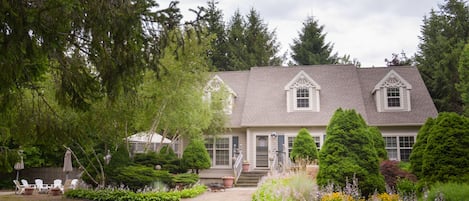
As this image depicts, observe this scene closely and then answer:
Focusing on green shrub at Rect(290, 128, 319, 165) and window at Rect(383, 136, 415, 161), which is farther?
window at Rect(383, 136, 415, 161)

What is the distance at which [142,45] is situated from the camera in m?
5.60

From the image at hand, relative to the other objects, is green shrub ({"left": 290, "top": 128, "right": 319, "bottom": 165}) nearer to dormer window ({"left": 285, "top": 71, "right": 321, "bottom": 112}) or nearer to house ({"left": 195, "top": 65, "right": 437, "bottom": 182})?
house ({"left": 195, "top": 65, "right": 437, "bottom": 182})

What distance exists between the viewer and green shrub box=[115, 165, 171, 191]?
43.4 feet

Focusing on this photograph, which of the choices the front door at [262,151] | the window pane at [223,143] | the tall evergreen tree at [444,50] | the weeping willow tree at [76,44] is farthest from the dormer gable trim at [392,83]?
the weeping willow tree at [76,44]

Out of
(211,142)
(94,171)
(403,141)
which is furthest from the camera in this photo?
(211,142)

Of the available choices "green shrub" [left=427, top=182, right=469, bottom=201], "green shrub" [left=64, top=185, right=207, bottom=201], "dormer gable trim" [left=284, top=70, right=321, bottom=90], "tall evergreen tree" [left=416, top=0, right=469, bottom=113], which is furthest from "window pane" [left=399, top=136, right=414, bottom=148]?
"green shrub" [left=427, top=182, right=469, bottom=201]

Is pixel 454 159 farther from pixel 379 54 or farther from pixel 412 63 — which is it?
pixel 379 54

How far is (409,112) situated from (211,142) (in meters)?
9.96

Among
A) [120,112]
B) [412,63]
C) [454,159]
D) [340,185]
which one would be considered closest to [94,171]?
[120,112]

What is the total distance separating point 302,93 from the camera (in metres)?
20.5

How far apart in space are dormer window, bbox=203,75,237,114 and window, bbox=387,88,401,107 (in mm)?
7871

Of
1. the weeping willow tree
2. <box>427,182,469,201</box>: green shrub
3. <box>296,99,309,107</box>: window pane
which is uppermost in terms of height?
<box>296,99,309,107</box>: window pane

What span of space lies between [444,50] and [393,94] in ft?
31.0

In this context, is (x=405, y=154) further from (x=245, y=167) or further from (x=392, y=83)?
(x=245, y=167)
